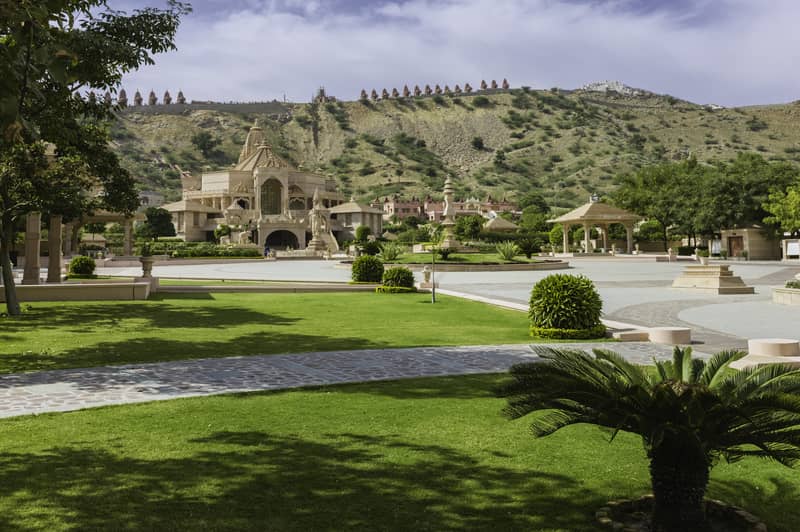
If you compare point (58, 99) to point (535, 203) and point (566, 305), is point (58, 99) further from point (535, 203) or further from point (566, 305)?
point (535, 203)

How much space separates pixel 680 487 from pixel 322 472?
2.59 metres

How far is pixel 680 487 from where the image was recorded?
12.7 feet

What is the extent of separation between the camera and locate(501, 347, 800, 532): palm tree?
3766mm

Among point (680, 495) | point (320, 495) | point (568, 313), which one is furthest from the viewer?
point (568, 313)

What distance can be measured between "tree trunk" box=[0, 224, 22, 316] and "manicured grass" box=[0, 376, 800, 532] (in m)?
11.5

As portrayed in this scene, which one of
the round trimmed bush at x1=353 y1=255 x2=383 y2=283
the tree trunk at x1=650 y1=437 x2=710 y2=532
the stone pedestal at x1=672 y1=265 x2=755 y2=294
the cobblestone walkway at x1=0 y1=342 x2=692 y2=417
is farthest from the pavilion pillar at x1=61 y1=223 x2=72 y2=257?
the tree trunk at x1=650 y1=437 x2=710 y2=532

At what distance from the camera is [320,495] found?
461cm

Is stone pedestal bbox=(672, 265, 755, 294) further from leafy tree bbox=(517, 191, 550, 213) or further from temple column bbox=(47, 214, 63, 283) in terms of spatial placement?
leafy tree bbox=(517, 191, 550, 213)

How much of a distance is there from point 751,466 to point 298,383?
5.34 meters

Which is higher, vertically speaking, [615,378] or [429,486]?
[615,378]

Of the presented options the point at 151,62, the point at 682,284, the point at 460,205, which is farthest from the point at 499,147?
the point at 151,62

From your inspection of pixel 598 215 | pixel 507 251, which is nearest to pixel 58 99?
pixel 507 251

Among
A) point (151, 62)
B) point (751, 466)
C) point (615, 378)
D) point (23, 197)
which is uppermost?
point (151, 62)

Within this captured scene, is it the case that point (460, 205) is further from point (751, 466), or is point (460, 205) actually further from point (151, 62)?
point (751, 466)
